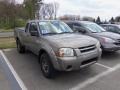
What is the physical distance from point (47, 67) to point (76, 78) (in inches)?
37.4

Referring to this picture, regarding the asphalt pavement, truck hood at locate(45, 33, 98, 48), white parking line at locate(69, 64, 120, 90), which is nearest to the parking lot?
white parking line at locate(69, 64, 120, 90)

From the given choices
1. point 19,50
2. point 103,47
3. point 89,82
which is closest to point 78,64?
point 89,82

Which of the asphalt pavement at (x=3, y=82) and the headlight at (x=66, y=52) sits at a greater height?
the headlight at (x=66, y=52)

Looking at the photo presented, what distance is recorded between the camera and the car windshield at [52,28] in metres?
5.72

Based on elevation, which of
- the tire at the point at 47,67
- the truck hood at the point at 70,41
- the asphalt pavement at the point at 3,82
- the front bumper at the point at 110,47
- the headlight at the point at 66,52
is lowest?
the asphalt pavement at the point at 3,82

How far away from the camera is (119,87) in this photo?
4.35 meters

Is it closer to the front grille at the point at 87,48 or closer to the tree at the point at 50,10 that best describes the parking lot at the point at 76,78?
the front grille at the point at 87,48

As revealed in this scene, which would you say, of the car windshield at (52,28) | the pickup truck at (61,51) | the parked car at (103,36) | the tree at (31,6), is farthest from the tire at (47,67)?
the tree at (31,6)

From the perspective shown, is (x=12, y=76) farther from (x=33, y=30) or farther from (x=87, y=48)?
(x=87, y=48)

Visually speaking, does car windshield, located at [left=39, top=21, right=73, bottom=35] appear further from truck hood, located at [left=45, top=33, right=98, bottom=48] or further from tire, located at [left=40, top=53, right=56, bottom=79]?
tire, located at [left=40, top=53, right=56, bottom=79]

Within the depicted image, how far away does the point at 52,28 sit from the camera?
231 inches

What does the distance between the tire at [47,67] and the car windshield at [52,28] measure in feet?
3.11

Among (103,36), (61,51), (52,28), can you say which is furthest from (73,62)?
(103,36)

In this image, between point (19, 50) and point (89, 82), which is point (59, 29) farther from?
point (19, 50)
